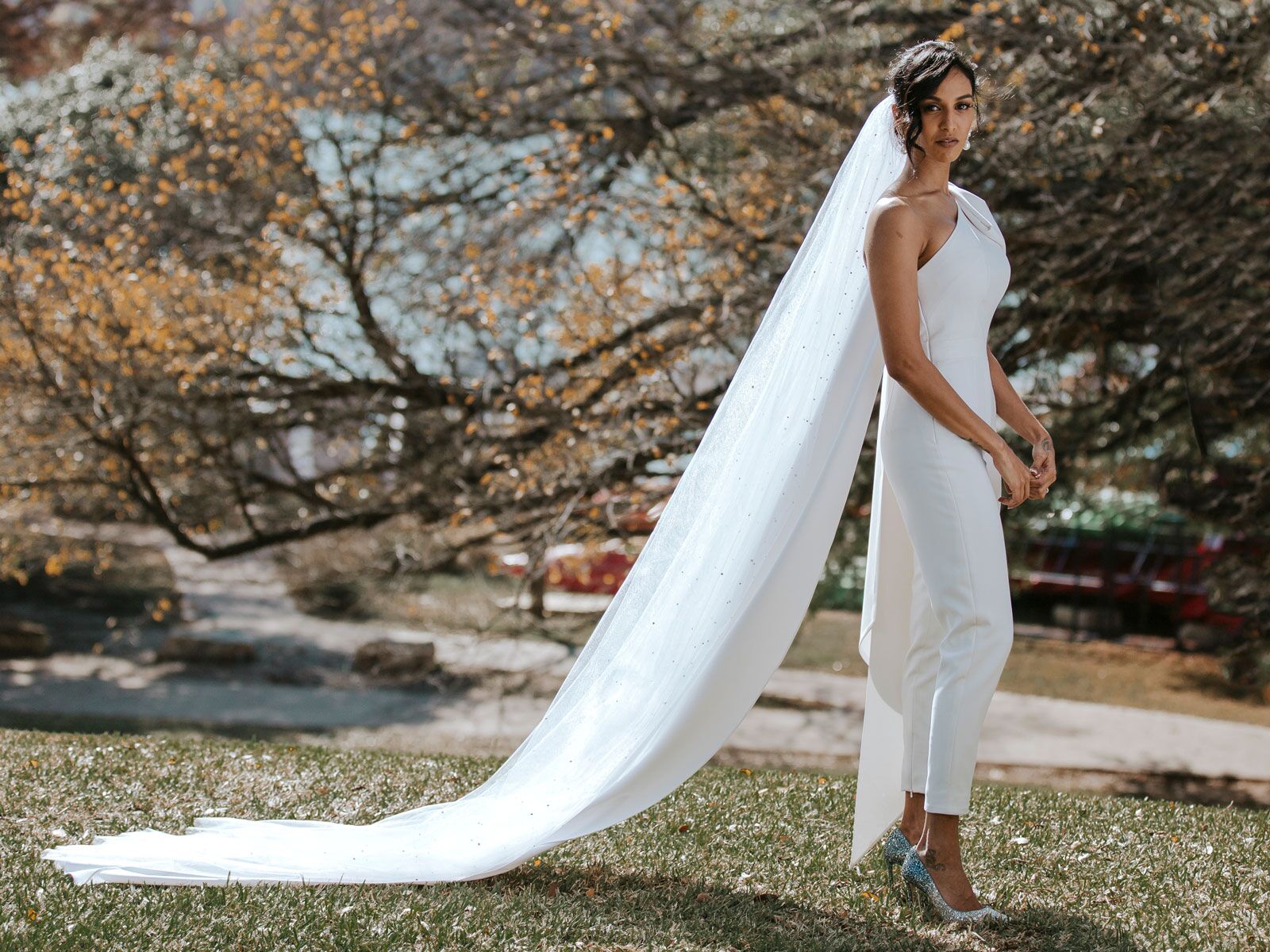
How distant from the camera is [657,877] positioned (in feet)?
10.2

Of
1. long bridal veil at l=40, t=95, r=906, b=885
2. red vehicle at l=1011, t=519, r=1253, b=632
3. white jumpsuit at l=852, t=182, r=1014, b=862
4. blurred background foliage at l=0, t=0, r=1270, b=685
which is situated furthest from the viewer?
red vehicle at l=1011, t=519, r=1253, b=632

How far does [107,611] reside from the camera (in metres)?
14.2

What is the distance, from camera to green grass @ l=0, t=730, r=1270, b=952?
2.63 m

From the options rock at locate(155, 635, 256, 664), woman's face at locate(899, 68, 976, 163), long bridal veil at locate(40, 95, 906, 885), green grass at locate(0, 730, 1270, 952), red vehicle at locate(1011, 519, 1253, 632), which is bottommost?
rock at locate(155, 635, 256, 664)

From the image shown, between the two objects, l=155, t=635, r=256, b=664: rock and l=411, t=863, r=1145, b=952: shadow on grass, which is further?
l=155, t=635, r=256, b=664: rock

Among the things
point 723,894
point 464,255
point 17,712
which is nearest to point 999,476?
point 723,894

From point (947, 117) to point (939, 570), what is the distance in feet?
3.31

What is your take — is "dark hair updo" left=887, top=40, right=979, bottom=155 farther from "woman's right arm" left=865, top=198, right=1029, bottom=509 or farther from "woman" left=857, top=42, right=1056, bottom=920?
"woman's right arm" left=865, top=198, right=1029, bottom=509

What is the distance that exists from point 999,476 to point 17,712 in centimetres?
844

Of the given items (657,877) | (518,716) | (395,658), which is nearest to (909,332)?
(657,877)

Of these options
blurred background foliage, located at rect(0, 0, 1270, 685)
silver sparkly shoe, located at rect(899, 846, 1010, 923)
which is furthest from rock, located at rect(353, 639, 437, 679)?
silver sparkly shoe, located at rect(899, 846, 1010, 923)

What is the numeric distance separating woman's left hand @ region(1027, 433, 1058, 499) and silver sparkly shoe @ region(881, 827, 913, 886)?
2.89 feet

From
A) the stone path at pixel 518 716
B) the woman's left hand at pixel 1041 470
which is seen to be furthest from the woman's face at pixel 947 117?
the stone path at pixel 518 716

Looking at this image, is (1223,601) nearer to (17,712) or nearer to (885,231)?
(885,231)
